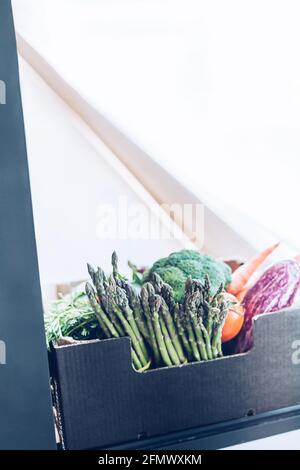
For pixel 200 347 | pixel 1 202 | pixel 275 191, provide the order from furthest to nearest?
pixel 275 191 < pixel 200 347 < pixel 1 202

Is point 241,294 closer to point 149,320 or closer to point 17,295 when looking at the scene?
point 149,320

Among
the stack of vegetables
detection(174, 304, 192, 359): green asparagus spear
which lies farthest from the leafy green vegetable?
detection(174, 304, 192, 359): green asparagus spear

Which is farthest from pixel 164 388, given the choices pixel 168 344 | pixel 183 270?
pixel 183 270

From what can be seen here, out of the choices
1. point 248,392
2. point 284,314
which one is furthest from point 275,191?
point 248,392

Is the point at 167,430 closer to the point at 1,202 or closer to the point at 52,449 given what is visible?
the point at 52,449

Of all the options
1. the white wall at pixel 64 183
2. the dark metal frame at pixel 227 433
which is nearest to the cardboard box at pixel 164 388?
the dark metal frame at pixel 227 433

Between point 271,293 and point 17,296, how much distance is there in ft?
1.25

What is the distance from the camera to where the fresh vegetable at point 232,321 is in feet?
2.42

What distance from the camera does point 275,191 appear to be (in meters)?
0.80

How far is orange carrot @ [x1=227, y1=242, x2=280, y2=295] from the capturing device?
81 cm

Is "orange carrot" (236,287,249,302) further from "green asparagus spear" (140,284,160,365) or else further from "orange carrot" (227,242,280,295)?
"green asparagus spear" (140,284,160,365)

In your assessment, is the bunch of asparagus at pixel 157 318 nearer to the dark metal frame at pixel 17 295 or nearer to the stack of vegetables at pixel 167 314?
the stack of vegetables at pixel 167 314

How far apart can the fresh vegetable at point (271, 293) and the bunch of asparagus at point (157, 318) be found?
0.18 feet

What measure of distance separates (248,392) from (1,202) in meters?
0.44
